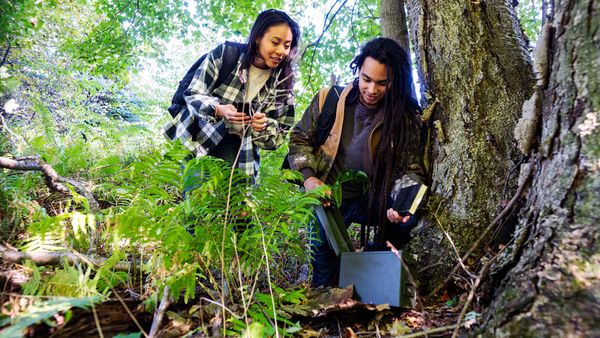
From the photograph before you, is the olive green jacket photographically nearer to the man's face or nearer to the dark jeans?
the man's face

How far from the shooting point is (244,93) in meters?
2.64

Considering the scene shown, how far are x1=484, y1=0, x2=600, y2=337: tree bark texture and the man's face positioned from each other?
128cm

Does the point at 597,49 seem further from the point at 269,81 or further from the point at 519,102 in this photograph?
the point at 269,81

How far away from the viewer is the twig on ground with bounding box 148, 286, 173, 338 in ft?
4.99

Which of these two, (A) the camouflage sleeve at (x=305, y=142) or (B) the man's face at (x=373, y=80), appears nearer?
(B) the man's face at (x=373, y=80)

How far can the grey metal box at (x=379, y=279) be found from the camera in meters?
1.82

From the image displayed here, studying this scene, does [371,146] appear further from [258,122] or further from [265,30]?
[265,30]

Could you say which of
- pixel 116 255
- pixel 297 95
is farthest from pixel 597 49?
pixel 297 95

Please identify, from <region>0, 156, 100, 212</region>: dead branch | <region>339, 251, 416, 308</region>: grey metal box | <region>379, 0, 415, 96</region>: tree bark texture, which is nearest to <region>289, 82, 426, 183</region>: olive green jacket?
<region>339, 251, 416, 308</region>: grey metal box

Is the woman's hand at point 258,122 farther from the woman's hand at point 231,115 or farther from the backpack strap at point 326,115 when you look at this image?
the backpack strap at point 326,115

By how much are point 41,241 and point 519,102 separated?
2690mm

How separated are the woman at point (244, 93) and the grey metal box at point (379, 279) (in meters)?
1.08

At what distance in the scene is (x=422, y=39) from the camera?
8.51 feet

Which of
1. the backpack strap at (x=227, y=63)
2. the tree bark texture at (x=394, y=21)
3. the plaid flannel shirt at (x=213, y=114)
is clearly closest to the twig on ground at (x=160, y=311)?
the plaid flannel shirt at (x=213, y=114)
